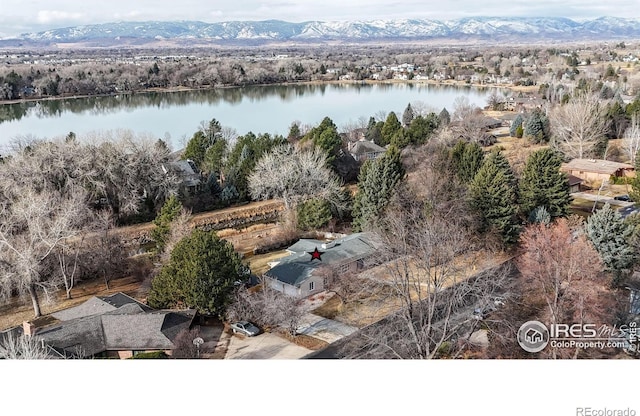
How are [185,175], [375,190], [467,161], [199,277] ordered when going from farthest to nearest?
[185,175]
[467,161]
[375,190]
[199,277]

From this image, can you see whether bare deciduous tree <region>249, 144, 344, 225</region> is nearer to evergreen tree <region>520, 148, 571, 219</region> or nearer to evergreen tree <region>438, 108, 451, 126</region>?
evergreen tree <region>520, 148, 571, 219</region>

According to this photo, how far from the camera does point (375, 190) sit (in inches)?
363

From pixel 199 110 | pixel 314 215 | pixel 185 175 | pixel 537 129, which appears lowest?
pixel 314 215

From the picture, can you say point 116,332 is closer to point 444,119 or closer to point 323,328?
point 323,328

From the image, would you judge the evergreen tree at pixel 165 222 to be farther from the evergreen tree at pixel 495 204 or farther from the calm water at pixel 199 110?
the evergreen tree at pixel 495 204

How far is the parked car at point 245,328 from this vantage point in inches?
239

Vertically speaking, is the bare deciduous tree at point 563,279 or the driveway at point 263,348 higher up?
the bare deciduous tree at point 563,279

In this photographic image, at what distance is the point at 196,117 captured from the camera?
1752 centimetres

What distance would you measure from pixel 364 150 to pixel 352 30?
918 centimetres

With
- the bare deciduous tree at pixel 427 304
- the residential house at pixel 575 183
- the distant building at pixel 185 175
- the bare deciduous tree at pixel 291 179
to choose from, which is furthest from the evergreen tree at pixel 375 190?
the distant building at pixel 185 175

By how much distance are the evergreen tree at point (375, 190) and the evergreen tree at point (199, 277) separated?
312cm

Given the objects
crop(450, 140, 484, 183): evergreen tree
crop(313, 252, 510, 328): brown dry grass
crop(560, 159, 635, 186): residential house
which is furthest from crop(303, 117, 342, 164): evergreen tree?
crop(313, 252, 510, 328): brown dry grass

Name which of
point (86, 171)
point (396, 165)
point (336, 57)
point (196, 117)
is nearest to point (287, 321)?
point (396, 165)

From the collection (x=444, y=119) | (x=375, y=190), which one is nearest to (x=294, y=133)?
(x=444, y=119)
